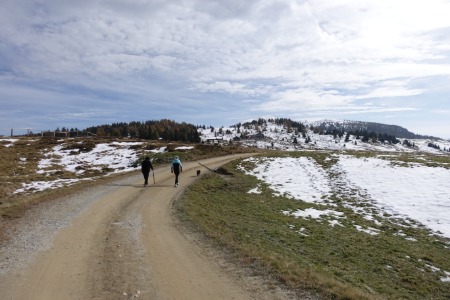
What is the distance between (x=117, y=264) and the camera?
1085cm

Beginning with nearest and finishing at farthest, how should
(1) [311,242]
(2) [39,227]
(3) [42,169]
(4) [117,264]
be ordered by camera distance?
(4) [117,264] < (2) [39,227] < (1) [311,242] < (3) [42,169]

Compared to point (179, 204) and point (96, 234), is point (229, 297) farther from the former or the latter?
point (179, 204)

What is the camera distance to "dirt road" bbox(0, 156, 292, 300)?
8.97 m

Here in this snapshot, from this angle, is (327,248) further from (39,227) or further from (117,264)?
(39,227)

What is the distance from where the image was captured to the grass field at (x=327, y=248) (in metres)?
11.0

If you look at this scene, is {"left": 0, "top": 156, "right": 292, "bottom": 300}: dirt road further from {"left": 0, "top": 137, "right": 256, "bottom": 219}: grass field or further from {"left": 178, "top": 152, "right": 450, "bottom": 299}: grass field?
{"left": 0, "top": 137, "right": 256, "bottom": 219}: grass field

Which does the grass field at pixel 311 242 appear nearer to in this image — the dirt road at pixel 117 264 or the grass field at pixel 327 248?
the grass field at pixel 327 248

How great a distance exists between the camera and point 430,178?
30453 mm

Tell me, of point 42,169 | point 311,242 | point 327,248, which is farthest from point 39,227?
point 42,169

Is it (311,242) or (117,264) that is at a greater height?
(117,264)

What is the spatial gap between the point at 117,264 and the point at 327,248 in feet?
30.3

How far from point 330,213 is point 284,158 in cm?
2061

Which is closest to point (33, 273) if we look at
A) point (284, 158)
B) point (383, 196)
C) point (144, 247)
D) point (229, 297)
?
point (144, 247)

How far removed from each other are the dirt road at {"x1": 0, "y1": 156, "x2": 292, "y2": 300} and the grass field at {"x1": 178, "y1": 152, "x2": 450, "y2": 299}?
1.51 meters
